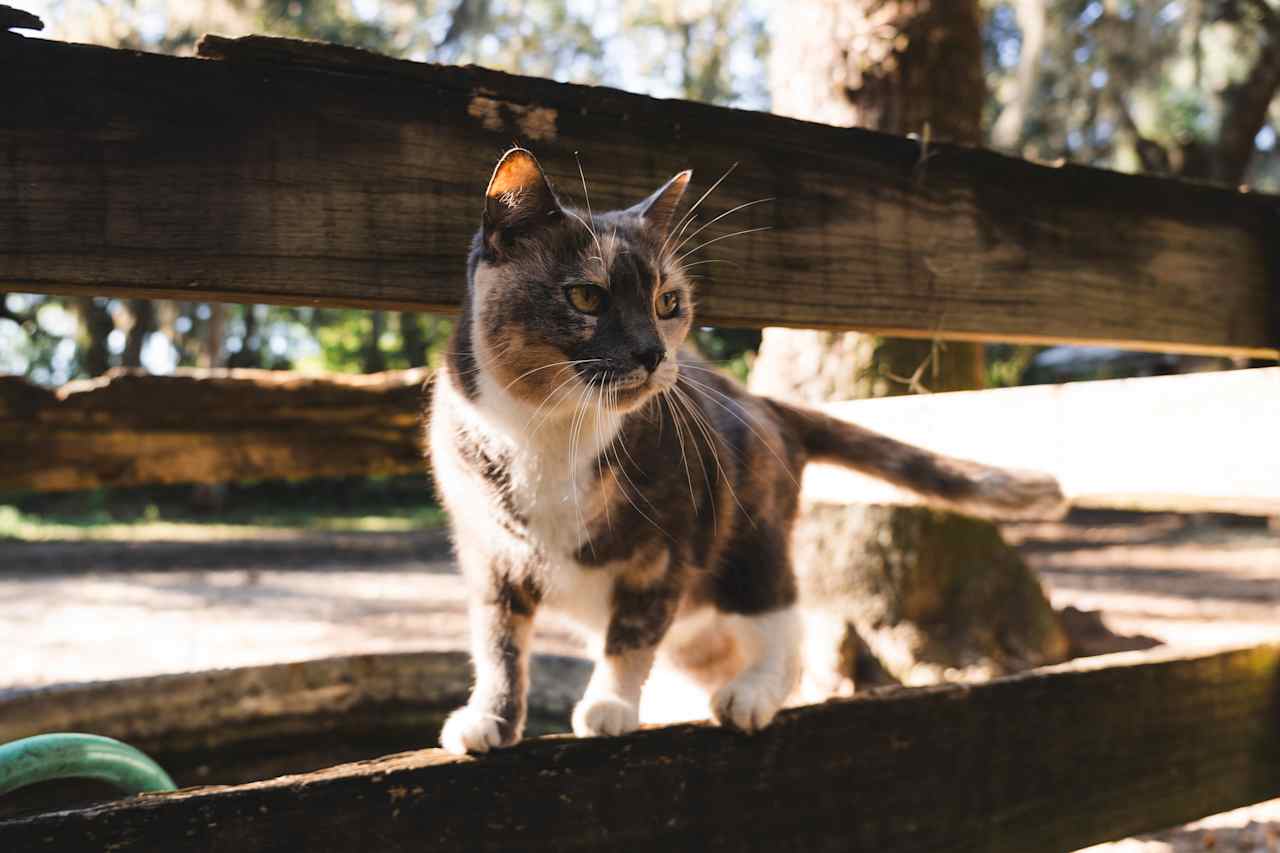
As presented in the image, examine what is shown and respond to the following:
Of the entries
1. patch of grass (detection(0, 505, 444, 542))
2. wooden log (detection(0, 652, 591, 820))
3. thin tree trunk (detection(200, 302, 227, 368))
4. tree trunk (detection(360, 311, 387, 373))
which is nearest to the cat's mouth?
wooden log (detection(0, 652, 591, 820))

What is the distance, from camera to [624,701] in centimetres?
154

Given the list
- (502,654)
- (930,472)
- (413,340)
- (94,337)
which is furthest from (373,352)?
(502,654)

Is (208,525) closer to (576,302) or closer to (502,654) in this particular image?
(502,654)

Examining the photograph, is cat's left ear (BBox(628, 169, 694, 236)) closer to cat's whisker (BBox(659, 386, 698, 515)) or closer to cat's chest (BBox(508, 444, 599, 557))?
cat's whisker (BBox(659, 386, 698, 515))

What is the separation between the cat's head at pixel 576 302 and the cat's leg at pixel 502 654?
35 centimetres

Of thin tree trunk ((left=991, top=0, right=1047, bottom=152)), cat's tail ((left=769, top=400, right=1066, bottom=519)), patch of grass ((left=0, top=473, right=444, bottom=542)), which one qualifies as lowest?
patch of grass ((left=0, top=473, right=444, bottom=542))

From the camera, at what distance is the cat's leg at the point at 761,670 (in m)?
1.39

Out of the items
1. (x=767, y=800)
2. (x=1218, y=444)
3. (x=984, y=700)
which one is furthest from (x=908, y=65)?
(x=767, y=800)

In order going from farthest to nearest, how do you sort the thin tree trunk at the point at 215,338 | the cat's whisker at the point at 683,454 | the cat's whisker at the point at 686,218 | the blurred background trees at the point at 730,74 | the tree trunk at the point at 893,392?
the thin tree trunk at the point at 215,338 → the blurred background trees at the point at 730,74 → the tree trunk at the point at 893,392 → the cat's whisker at the point at 683,454 → the cat's whisker at the point at 686,218

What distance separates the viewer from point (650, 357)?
144 centimetres

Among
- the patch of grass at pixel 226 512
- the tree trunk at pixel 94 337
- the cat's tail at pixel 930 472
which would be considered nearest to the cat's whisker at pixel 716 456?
the cat's tail at pixel 930 472

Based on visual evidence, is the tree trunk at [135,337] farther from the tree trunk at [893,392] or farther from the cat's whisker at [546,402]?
the cat's whisker at [546,402]

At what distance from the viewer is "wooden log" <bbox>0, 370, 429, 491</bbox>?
10.4 feet

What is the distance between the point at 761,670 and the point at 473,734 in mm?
602
